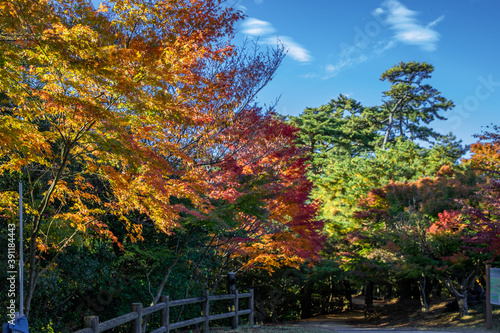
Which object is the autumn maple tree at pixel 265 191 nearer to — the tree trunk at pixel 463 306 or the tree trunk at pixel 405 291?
the tree trunk at pixel 463 306

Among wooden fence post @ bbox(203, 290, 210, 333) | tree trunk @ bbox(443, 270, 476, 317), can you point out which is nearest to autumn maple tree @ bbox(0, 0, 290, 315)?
wooden fence post @ bbox(203, 290, 210, 333)

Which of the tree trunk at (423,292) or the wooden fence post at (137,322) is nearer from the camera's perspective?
the wooden fence post at (137,322)

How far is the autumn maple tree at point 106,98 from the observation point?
16.6 ft

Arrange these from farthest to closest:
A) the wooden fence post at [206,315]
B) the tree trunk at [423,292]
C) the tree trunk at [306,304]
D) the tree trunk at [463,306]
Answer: the tree trunk at [306,304] → the tree trunk at [423,292] → the tree trunk at [463,306] → the wooden fence post at [206,315]

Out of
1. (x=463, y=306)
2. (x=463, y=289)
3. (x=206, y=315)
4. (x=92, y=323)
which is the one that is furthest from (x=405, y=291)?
(x=92, y=323)

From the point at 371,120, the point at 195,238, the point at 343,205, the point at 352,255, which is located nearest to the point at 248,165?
the point at 195,238

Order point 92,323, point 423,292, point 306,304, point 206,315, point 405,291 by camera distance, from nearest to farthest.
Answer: point 92,323, point 206,315, point 423,292, point 405,291, point 306,304

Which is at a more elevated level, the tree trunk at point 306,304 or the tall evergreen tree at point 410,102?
the tall evergreen tree at point 410,102

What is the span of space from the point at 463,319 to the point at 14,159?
15947 mm

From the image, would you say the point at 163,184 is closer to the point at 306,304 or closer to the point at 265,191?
the point at 265,191

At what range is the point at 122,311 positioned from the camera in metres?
9.20

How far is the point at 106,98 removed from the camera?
5.73 m

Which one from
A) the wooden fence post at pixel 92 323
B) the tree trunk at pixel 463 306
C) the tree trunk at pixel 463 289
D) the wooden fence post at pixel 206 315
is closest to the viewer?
the wooden fence post at pixel 92 323

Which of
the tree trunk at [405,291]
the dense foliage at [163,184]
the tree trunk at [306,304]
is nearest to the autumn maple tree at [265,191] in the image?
the dense foliage at [163,184]
